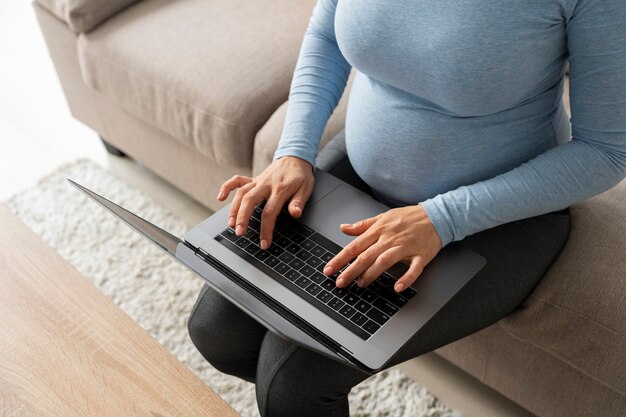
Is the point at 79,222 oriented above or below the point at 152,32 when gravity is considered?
below

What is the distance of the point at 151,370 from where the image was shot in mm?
910

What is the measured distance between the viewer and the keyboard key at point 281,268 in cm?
93

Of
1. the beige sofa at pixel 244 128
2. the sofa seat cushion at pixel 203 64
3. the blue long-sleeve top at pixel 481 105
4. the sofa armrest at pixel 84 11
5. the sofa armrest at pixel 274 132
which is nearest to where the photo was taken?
the blue long-sleeve top at pixel 481 105

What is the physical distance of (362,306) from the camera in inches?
34.7

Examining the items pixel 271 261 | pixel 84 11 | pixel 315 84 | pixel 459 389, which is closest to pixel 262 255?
pixel 271 261

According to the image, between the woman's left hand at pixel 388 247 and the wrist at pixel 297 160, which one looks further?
the wrist at pixel 297 160

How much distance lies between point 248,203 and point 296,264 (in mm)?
127

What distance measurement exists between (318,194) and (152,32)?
2.56 feet

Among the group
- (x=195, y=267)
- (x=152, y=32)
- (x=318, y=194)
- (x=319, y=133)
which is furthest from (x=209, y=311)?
(x=152, y=32)

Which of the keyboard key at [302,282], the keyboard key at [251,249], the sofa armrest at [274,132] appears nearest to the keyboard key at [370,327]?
the keyboard key at [302,282]

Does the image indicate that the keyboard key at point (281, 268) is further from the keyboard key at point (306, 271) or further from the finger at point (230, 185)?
the finger at point (230, 185)

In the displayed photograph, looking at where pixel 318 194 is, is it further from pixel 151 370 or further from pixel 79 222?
pixel 79 222

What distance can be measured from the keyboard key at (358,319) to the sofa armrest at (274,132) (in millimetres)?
497

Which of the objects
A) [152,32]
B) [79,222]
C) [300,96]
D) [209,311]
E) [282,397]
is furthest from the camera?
[79,222]
